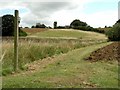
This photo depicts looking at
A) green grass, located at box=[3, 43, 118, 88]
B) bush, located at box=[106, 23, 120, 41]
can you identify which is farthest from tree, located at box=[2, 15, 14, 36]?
bush, located at box=[106, 23, 120, 41]

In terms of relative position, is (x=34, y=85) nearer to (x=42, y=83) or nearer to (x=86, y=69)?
(x=42, y=83)

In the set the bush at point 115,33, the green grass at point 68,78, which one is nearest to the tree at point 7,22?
the green grass at point 68,78

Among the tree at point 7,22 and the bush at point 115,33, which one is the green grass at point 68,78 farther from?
the bush at point 115,33

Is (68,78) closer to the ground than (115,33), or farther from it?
closer to the ground

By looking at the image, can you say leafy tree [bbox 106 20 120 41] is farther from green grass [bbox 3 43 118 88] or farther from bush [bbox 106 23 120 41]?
green grass [bbox 3 43 118 88]

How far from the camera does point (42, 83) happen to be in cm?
934

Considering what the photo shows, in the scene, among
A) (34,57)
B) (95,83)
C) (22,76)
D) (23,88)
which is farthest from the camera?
(34,57)

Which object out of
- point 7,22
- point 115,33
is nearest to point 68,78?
point 7,22

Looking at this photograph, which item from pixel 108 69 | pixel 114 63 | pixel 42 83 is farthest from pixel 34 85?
pixel 114 63

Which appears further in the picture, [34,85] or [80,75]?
[80,75]

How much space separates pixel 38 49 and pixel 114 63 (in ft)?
16.9

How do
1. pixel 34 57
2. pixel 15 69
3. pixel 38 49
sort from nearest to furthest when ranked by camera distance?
pixel 15 69, pixel 34 57, pixel 38 49

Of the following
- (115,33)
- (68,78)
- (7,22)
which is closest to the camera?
(68,78)

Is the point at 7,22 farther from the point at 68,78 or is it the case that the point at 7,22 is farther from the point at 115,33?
the point at 68,78
